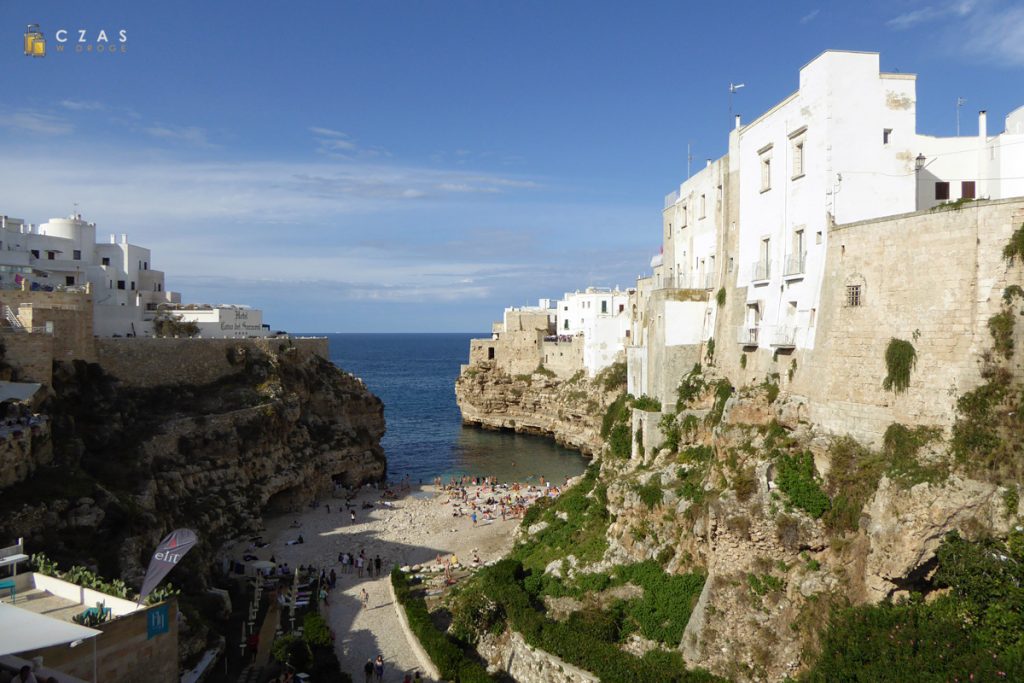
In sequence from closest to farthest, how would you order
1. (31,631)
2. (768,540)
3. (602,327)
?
(31,631) → (768,540) → (602,327)

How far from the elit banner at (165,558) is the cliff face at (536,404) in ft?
137

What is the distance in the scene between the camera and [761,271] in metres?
22.5

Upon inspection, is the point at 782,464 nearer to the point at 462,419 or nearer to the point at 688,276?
the point at 688,276

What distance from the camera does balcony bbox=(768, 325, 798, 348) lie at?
2038 cm

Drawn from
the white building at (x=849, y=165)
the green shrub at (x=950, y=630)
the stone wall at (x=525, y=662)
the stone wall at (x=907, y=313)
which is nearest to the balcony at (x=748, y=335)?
the white building at (x=849, y=165)

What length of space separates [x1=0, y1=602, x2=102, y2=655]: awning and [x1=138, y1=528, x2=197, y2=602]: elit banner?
1.82 m

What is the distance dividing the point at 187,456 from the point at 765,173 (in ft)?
92.3

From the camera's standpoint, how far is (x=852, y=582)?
1573cm

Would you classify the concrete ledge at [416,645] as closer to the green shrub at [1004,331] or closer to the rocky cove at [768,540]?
the rocky cove at [768,540]

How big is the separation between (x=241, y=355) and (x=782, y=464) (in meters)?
33.2

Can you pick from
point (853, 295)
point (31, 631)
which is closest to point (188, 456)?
point (31, 631)

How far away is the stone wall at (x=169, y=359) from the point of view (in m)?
36.1

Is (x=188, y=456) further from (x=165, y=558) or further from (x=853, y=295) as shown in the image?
(x=853, y=295)

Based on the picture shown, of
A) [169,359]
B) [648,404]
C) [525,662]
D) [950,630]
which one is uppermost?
[169,359]
